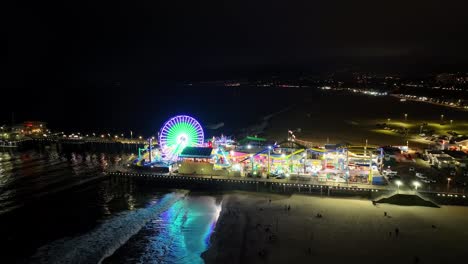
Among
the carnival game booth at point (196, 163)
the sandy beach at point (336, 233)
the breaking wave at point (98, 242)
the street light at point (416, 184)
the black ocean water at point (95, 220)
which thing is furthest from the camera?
the carnival game booth at point (196, 163)

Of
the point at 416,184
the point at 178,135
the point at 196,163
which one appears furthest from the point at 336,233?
the point at 178,135

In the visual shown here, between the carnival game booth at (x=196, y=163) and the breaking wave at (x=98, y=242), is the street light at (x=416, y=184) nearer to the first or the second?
the carnival game booth at (x=196, y=163)

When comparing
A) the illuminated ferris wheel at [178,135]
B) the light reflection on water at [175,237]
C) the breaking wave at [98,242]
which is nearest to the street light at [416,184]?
the light reflection on water at [175,237]

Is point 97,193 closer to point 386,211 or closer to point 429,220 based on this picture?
point 386,211

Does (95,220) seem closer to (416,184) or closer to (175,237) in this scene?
(175,237)

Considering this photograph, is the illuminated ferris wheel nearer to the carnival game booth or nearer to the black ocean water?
the carnival game booth

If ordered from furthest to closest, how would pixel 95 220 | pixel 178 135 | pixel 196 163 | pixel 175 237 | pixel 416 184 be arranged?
pixel 178 135 < pixel 196 163 < pixel 416 184 < pixel 95 220 < pixel 175 237

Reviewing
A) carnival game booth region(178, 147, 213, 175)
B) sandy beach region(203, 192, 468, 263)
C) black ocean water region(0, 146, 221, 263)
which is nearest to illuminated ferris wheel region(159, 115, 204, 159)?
carnival game booth region(178, 147, 213, 175)
